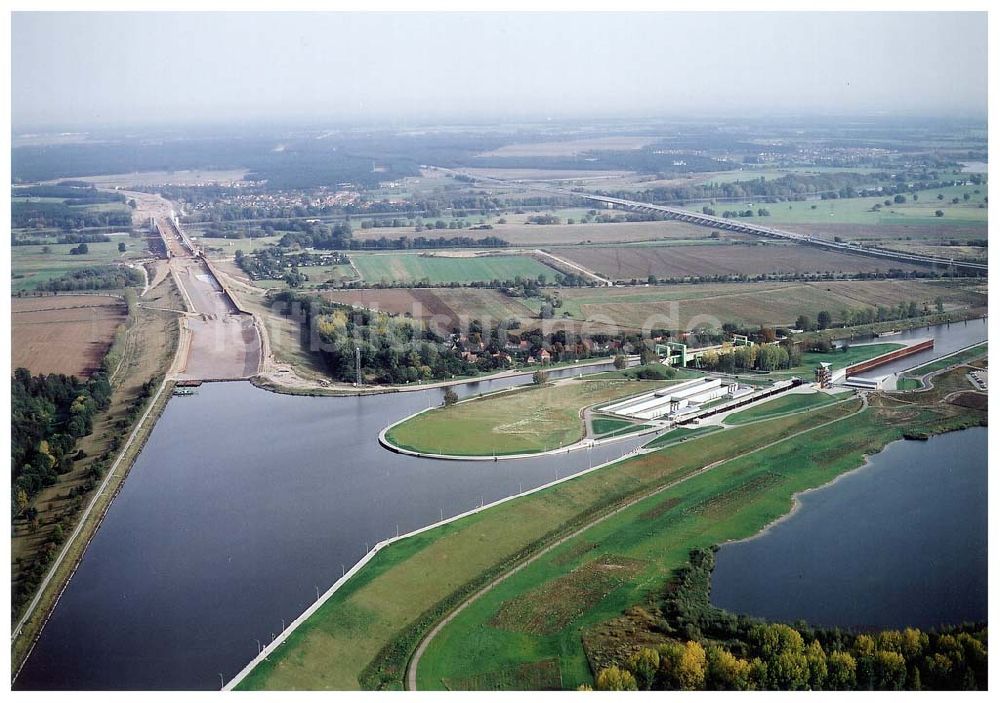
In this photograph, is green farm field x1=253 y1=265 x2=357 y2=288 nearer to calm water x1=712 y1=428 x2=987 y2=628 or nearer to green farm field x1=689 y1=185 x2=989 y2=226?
green farm field x1=689 y1=185 x2=989 y2=226

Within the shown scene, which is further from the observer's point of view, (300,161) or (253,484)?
(300,161)

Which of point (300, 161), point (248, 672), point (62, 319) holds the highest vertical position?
point (300, 161)

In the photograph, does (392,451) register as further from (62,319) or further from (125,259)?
(125,259)

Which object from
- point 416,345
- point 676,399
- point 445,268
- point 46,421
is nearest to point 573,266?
point 445,268

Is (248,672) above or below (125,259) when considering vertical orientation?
below

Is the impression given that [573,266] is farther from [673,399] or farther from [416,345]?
[673,399]

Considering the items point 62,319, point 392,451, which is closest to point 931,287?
point 392,451

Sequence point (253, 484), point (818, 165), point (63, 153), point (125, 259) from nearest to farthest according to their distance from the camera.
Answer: point (253, 484), point (125, 259), point (63, 153), point (818, 165)
